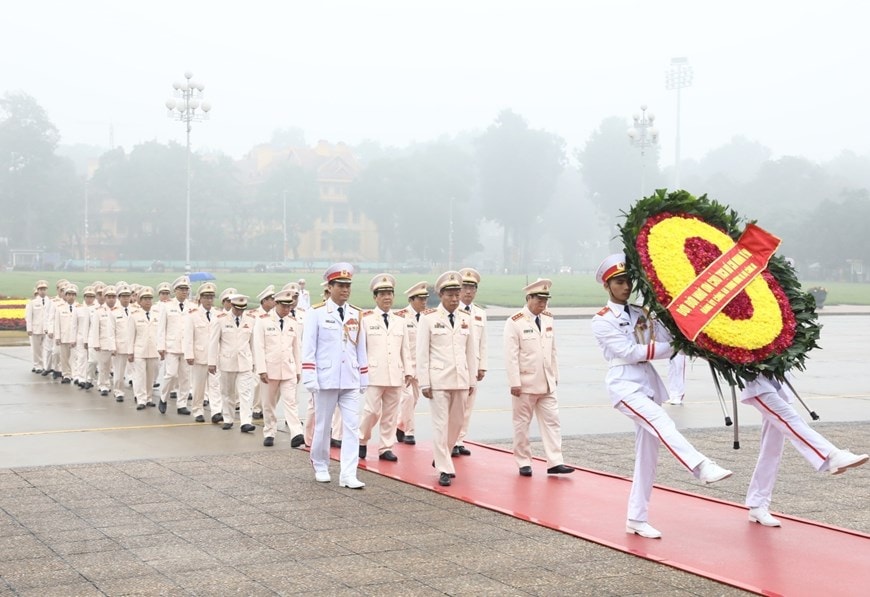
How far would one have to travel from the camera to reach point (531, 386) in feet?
32.2

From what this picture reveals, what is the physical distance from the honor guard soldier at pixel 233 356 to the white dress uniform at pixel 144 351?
217cm

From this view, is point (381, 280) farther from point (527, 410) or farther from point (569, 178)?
point (569, 178)

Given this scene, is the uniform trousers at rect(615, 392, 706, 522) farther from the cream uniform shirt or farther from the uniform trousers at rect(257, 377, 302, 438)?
the uniform trousers at rect(257, 377, 302, 438)

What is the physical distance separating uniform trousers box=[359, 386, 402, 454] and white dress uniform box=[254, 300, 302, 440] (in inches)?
43.6

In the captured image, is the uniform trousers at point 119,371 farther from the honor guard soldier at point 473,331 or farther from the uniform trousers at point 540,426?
the uniform trousers at point 540,426

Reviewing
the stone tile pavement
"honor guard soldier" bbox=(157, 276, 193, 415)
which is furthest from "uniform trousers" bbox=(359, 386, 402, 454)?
"honor guard soldier" bbox=(157, 276, 193, 415)

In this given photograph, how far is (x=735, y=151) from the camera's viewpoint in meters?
184

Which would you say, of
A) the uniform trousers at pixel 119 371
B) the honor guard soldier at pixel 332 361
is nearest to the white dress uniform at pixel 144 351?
the uniform trousers at pixel 119 371

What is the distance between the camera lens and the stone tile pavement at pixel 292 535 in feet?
20.1

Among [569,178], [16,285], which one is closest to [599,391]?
[16,285]

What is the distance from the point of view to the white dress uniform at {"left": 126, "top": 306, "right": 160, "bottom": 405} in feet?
49.3

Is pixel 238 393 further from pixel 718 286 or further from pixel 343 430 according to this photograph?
pixel 718 286

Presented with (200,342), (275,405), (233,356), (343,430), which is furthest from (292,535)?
(200,342)

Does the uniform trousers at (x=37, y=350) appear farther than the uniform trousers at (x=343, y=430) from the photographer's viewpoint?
Yes
